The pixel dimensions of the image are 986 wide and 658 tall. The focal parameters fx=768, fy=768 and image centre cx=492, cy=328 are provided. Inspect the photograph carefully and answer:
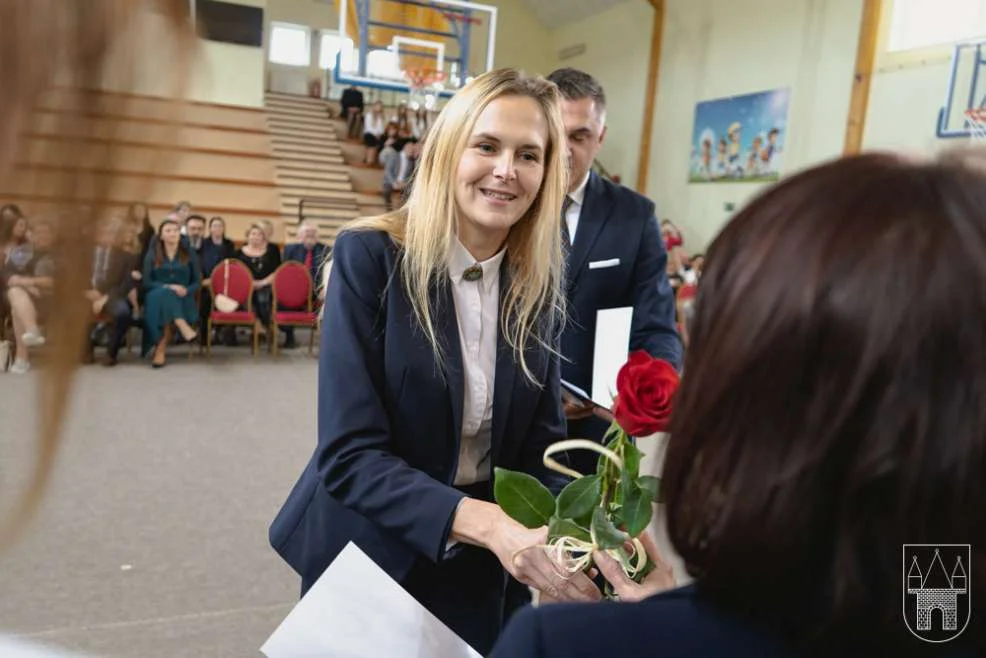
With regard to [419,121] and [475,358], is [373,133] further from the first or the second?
[475,358]

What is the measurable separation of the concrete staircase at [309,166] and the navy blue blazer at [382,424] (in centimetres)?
937

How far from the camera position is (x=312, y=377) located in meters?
6.50

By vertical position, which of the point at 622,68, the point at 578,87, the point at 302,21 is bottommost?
Result: the point at 578,87

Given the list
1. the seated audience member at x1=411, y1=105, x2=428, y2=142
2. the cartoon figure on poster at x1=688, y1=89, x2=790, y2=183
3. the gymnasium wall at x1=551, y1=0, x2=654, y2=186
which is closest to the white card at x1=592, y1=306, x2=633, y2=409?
the cartoon figure on poster at x1=688, y1=89, x2=790, y2=183

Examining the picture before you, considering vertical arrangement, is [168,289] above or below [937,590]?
below

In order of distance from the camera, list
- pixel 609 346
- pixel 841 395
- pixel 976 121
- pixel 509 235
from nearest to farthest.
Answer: pixel 841 395
pixel 509 235
pixel 609 346
pixel 976 121

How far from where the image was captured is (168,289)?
21.5 ft

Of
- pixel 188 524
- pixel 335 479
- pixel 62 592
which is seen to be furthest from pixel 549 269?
pixel 188 524

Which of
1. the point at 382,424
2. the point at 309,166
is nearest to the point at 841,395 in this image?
the point at 382,424

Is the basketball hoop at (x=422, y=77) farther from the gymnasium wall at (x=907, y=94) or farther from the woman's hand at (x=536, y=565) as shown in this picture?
the woman's hand at (x=536, y=565)

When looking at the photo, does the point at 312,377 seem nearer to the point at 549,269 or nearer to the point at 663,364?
the point at 549,269

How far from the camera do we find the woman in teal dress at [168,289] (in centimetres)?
647

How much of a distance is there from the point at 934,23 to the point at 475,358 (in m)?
8.48

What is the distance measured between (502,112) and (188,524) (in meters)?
2.57
